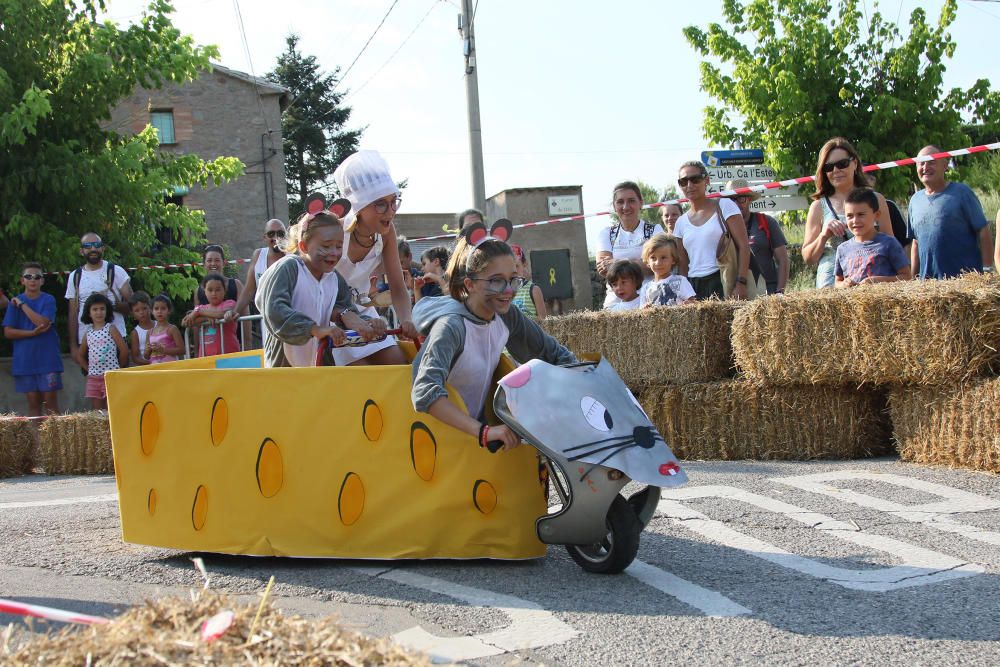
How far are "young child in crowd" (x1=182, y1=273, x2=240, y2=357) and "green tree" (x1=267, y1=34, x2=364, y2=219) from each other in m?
46.4

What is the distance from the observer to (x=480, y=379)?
4.55 meters

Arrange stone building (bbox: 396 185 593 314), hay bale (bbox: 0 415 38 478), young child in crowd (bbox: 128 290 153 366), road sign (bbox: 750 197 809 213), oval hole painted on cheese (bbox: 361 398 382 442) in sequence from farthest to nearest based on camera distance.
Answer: stone building (bbox: 396 185 593 314)
road sign (bbox: 750 197 809 213)
young child in crowd (bbox: 128 290 153 366)
hay bale (bbox: 0 415 38 478)
oval hole painted on cheese (bbox: 361 398 382 442)

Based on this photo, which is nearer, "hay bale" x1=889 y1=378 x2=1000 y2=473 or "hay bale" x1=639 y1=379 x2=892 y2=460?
"hay bale" x1=889 y1=378 x2=1000 y2=473

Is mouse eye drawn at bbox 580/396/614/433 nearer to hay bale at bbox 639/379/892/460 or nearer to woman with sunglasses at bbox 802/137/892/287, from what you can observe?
hay bale at bbox 639/379/892/460

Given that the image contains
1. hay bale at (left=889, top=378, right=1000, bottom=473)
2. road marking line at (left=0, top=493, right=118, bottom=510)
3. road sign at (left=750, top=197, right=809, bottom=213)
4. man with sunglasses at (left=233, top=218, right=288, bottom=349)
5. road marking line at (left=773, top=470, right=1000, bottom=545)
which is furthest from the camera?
road sign at (left=750, top=197, right=809, bottom=213)

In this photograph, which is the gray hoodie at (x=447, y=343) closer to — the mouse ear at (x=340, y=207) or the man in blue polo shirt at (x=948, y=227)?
the mouse ear at (x=340, y=207)

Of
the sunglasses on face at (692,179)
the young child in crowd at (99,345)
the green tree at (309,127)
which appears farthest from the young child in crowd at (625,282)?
the green tree at (309,127)

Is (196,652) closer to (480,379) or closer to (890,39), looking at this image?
(480,379)

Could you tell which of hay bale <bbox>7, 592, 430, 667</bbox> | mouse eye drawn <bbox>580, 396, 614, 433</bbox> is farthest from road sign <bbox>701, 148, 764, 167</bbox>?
hay bale <bbox>7, 592, 430, 667</bbox>

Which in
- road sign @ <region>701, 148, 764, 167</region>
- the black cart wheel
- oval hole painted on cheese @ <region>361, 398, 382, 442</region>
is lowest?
the black cart wheel

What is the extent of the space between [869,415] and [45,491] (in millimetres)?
5894

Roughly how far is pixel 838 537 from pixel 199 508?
9.23 feet

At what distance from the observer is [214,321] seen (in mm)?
10531

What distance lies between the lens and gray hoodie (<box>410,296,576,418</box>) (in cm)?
422
